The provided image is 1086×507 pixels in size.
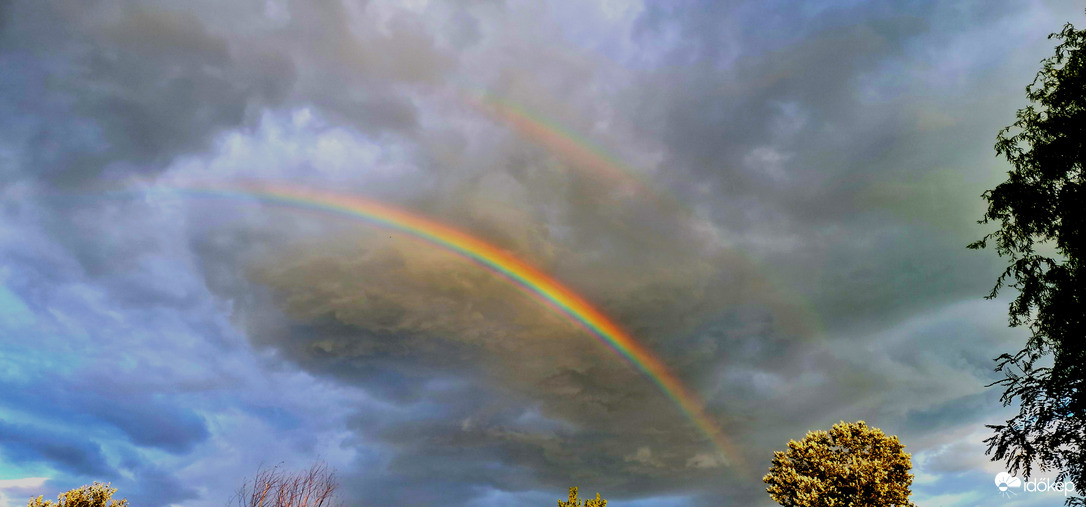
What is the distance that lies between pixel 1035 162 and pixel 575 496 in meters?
24.0

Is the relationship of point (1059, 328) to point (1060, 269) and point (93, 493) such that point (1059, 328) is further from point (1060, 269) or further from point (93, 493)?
point (93, 493)

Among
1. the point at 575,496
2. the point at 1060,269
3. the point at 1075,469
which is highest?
the point at 1060,269

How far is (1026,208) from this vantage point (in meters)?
19.3

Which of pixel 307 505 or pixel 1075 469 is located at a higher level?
pixel 307 505

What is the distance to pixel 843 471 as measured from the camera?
43.1m

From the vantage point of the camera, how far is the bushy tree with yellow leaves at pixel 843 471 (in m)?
41.9

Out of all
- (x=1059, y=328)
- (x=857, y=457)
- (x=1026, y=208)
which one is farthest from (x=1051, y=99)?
(x=857, y=457)

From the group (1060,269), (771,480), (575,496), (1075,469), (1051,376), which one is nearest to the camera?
(1051,376)

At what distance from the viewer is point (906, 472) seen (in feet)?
142

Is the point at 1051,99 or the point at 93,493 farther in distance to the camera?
the point at 93,493

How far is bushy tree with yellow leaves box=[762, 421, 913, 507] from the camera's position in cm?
4194

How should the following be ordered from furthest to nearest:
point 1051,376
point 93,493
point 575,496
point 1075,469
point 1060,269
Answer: point 93,493, point 575,496, point 1060,269, point 1075,469, point 1051,376

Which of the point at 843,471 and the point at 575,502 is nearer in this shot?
the point at 575,502

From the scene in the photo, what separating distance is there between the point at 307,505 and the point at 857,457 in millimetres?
39374
